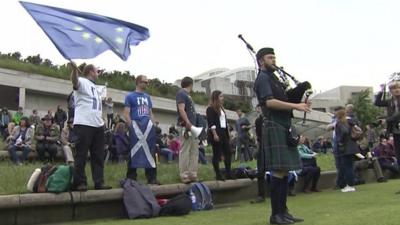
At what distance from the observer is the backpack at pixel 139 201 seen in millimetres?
7261

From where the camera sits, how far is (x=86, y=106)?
752 centimetres

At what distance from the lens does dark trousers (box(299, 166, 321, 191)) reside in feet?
36.5

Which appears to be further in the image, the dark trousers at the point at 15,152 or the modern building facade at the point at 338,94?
Answer: the modern building facade at the point at 338,94

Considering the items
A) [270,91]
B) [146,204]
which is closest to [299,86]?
[270,91]

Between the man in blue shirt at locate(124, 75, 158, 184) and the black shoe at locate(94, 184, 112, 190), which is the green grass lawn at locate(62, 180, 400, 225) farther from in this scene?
the man in blue shirt at locate(124, 75, 158, 184)

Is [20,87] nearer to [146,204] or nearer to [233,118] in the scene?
[233,118]

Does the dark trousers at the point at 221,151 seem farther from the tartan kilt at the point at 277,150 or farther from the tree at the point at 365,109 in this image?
the tree at the point at 365,109

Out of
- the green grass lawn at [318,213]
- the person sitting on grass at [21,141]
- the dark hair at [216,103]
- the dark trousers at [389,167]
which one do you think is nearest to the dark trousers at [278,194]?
the green grass lawn at [318,213]

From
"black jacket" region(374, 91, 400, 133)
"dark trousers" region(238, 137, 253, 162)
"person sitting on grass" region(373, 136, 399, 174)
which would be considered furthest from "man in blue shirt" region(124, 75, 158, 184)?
"dark trousers" region(238, 137, 253, 162)

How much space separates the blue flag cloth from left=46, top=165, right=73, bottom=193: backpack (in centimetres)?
152

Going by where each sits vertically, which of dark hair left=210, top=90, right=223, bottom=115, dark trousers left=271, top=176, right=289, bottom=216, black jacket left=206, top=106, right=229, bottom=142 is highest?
dark hair left=210, top=90, right=223, bottom=115

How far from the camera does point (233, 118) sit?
44.6 metres

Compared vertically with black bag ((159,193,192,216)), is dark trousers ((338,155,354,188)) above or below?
above

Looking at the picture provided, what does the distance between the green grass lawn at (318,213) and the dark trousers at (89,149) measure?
0.65m
